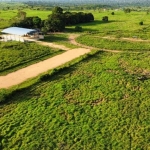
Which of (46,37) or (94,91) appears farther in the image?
(46,37)

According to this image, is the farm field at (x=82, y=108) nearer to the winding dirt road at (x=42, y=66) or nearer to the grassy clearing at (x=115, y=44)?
the winding dirt road at (x=42, y=66)

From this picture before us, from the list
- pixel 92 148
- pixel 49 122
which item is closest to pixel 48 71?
pixel 49 122

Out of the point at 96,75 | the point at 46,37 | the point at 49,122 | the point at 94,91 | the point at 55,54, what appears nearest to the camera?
the point at 49,122

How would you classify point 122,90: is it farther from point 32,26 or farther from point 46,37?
point 32,26

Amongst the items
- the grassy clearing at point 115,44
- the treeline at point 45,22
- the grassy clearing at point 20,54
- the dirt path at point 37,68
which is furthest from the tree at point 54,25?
the dirt path at point 37,68

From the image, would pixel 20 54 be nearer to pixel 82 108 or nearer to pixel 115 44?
pixel 115 44
